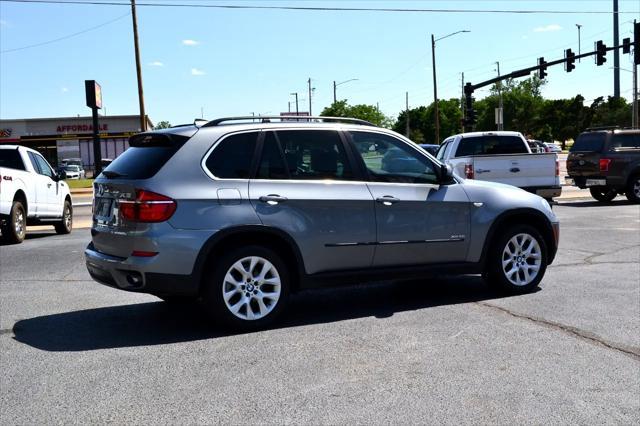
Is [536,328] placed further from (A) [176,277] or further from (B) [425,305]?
(A) [176,277]

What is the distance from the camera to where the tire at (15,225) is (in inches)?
490

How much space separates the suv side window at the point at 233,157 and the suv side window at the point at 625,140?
15.6m

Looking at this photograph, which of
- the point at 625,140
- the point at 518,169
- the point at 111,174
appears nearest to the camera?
the point at 111,174

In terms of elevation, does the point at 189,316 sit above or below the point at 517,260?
below

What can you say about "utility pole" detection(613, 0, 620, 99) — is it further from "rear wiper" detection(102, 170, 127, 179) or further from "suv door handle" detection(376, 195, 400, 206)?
"rear wiper" detection(102, 170, 127, 179)

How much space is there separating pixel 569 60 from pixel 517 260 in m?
28.3

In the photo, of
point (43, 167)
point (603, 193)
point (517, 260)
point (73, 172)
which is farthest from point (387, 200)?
point (73, 172)

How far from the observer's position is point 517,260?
7.11m

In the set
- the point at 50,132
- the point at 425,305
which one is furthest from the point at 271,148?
the point at 50,132

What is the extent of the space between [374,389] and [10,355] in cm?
285

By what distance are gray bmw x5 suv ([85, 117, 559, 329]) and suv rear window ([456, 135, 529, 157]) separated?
10128 millimetres

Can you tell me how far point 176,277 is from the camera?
545 cm

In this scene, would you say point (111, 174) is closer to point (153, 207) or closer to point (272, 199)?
point (153, 207)

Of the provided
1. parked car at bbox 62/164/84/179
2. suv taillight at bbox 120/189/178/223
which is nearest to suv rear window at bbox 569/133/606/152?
suv taillight at bbox 120/189/178/223
